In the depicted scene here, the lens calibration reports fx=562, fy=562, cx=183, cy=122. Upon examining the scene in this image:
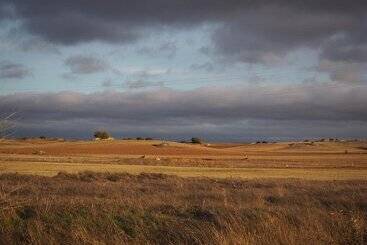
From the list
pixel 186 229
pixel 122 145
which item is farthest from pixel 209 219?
pixel 122 145

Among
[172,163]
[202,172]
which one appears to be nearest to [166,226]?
[202,172]

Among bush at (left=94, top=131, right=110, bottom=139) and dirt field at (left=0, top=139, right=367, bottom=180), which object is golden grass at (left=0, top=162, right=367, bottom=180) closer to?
dirt field at (left=0, top=139, right=367, bottom=180)

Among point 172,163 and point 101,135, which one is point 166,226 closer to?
point 172,163

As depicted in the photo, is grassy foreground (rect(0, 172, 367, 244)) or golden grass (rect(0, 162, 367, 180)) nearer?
grassy foreground (rect(0, 172, 367, 244))

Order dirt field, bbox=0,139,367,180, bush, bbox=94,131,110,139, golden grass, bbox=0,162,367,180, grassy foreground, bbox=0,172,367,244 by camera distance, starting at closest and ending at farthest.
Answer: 1. grassy foreground, bbox=0,172,367,244
2. golden grass, bbox=0,162,367,180
3. dirt field, bbox=0,139,367,180
4. bush, bbox=94,131,110,139

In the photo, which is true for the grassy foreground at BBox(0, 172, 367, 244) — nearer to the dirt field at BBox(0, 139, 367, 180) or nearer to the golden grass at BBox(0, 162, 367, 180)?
the dirt field at BBox(0, 139, 367, 180)

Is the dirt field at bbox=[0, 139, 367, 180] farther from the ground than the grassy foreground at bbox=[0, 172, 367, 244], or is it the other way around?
the grassy foreground at bbox=[0, 172, 367, 244]

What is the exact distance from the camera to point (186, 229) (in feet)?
35.8

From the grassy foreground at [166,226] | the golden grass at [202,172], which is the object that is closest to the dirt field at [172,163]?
the golden grass at [202,172]

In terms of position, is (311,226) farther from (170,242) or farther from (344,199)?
(344,199)

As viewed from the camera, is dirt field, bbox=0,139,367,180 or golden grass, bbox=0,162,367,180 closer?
golden grass, bbox=0,162,367,180

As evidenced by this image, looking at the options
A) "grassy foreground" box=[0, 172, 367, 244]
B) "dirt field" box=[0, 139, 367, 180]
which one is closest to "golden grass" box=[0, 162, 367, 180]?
"dirt field" box=[0, 139, 367, 180]

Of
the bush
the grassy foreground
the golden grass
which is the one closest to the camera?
the grassy foreground

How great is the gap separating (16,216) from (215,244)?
4.68 meters
